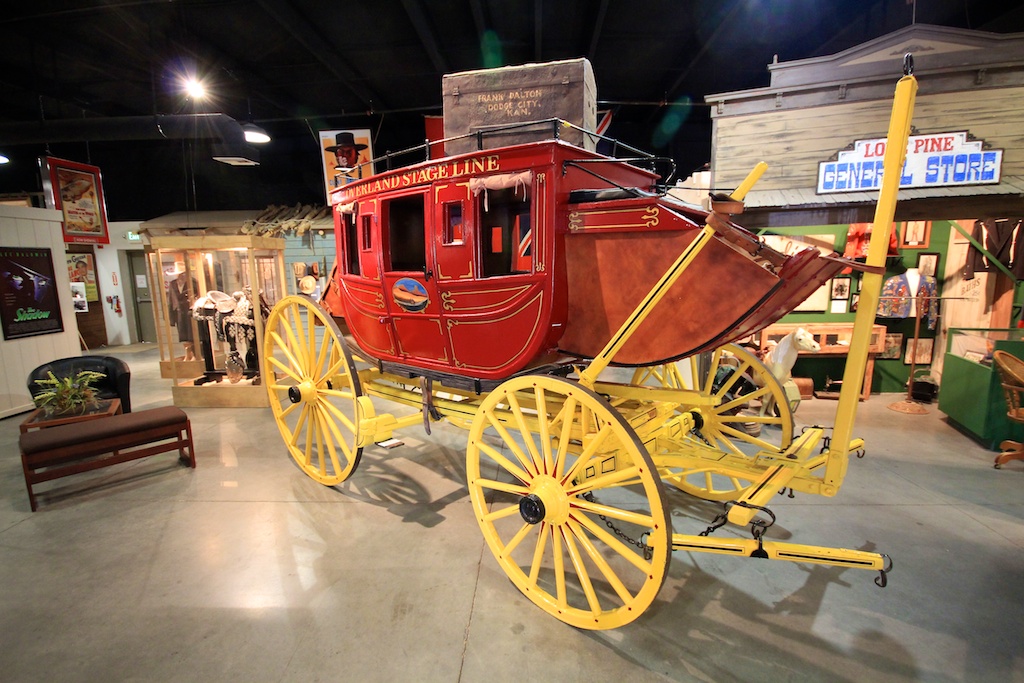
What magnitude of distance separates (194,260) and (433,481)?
5269mm

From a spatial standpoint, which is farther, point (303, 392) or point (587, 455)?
point (303, 392)

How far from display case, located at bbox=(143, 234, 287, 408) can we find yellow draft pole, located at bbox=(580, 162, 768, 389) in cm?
491

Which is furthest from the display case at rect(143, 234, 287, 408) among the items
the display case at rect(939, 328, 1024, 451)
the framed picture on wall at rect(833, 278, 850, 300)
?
the display case at rect(939, 328, 1024, 451)

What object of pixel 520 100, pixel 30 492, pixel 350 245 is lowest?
pixel 30 492

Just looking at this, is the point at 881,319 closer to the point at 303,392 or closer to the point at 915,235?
the point at 915,235

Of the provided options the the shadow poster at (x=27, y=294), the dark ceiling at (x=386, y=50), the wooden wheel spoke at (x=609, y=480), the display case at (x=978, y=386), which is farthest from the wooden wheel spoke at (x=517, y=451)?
the the shadow poster at (x=27, y=294)

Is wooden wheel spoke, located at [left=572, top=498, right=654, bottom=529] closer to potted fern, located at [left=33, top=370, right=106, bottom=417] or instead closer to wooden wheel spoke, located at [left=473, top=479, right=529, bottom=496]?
wooden wheel spoke, located at [left=473, top=479, right=529, bottom=496]

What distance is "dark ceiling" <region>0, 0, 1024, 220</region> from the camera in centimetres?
540

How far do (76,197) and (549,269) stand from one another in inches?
358

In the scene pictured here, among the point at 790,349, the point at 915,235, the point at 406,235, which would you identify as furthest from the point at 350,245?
the point at 915,235

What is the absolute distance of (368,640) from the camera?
2209 millimetres

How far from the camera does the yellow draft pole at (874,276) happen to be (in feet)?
5.72

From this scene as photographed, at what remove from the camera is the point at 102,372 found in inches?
198

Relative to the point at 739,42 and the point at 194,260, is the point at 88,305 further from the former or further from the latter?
the point at 739,42
